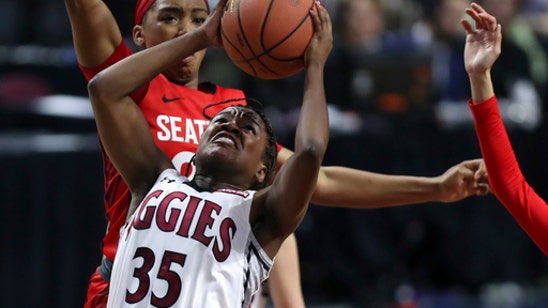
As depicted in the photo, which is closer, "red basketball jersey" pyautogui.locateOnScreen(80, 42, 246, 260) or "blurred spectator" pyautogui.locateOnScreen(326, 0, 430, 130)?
"red basketball jersey" pyautogui.locateOnScreen(80, 42, 246, 260)

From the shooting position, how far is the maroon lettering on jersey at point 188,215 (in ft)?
11.7

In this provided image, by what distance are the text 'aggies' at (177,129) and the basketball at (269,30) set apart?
64 centimetres

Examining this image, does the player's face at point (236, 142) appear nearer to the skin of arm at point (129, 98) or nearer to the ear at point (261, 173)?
the ear at point (261, 173)

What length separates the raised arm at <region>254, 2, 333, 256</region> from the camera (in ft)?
11.4

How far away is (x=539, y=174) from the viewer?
23.0ft

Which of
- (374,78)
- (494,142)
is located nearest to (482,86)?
(494,142)

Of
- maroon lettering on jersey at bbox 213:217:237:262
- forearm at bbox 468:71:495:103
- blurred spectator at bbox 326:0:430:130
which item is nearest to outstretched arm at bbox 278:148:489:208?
forearm at bbox 468:71:495:103

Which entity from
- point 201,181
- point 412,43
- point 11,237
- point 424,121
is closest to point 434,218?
point 424,121

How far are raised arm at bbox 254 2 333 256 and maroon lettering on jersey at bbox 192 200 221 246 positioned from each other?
0.65ft

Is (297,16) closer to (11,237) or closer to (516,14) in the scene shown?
(11,237)

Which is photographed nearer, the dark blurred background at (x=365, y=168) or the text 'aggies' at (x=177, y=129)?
the text 'aggies' at (x=177, y=129)

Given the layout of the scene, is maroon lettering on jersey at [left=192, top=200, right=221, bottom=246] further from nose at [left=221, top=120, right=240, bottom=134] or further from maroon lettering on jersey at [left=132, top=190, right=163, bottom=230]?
nose at [left=221, top=120, right=240, bottom=134]

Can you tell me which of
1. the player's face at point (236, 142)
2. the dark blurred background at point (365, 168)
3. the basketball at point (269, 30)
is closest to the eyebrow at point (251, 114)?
the player's face at point (236, 142)

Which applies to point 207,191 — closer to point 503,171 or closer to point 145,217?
point 145,217
